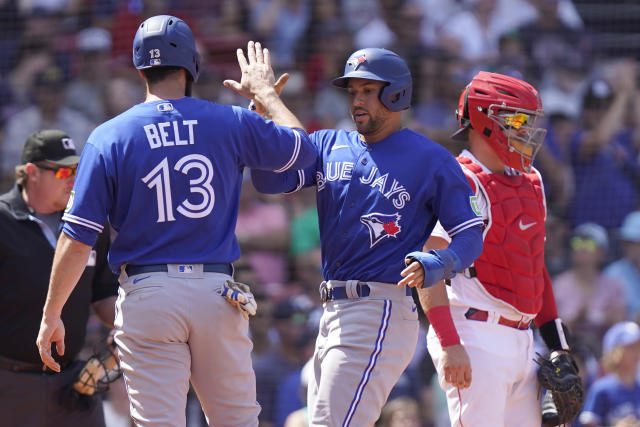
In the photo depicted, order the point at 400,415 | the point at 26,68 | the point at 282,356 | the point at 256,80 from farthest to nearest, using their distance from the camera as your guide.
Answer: the point at 26,68
the point at 282,356
the point at 400,415
the point at 256,80

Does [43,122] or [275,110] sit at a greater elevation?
[275,110]

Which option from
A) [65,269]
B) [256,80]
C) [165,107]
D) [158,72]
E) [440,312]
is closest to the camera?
[65,269]

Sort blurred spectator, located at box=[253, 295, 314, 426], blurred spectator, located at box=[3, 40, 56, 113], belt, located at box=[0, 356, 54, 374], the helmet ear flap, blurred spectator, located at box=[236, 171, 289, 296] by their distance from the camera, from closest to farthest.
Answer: the helmet ear flap, belt, located at box=[0, 356, 54, 374], blurred spectator, located at box=[253, 295, 314, 426], blurred spectator, located at box=[236, 171, 289, 296], blurred spectator, located at box=[3, 40, 56, 113]

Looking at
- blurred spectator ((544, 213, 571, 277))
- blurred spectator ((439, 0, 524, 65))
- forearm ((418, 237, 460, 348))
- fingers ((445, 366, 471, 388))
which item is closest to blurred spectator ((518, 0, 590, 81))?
blurred spectator ((439, 0, 524, 65))

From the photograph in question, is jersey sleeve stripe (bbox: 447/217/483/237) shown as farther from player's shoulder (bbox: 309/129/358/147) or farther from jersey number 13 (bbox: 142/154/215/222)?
jersey number 13 (bbox: 142/154/215/222)

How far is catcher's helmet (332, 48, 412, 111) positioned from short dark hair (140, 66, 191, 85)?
76 centimetres

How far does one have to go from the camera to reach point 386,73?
4398 millimetres

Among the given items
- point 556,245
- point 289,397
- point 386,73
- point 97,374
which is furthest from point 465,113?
point 556,245

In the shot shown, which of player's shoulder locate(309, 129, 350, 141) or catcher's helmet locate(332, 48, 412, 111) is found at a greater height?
catcher's helmet locate(332, 48, 412, 111)

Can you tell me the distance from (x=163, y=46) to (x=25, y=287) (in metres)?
1.52

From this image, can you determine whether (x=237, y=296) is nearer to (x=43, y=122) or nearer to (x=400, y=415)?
(x=400, y=415)

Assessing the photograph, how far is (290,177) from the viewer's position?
4.52 meters

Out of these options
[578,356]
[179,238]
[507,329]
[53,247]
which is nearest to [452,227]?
[507,329]

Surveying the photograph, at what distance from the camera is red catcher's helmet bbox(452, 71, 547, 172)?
4.70 meters
